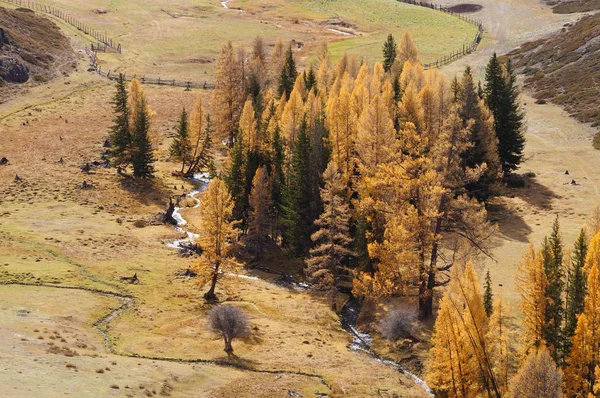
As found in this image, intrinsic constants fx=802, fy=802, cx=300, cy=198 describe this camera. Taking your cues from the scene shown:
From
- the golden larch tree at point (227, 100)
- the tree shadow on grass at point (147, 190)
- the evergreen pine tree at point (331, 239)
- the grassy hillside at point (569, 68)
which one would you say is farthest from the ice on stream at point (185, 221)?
the grassy hillside at point (569, 68)

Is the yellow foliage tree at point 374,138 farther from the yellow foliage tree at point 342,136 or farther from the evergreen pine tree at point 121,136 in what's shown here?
the evergreen pine tree at point 121,136

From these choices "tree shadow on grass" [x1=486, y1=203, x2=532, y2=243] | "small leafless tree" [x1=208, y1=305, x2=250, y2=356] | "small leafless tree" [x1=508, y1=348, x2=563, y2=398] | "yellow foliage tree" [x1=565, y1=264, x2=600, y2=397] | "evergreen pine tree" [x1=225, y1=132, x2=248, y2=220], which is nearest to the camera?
"small leafless tree" [x1=508, y1=348, x2=563, y2=398]

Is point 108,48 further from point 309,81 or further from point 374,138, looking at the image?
point 374,138

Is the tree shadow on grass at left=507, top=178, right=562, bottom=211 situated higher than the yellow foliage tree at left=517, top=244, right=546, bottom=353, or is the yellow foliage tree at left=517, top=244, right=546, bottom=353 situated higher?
the yellow foliage tree at left=517, top=244, right=546, bottom=353

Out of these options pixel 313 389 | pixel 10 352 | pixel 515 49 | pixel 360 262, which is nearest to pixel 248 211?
pixel 360 262

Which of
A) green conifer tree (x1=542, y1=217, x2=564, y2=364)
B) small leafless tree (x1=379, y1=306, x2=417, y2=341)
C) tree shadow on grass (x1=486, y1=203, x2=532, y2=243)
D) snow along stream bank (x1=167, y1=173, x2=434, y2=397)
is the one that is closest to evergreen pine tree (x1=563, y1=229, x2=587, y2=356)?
green conifer tree (x1=542, y1=217, x2=564, y2=364)

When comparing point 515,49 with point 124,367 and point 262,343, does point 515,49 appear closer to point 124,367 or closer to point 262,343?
point 262,343

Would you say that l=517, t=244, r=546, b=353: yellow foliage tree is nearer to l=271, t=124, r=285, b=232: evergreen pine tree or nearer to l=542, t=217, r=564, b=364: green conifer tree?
l=542, t=217, r=564, b=364: green conifer tree
